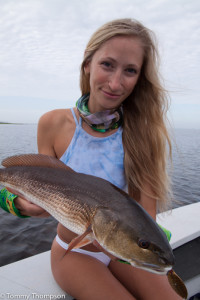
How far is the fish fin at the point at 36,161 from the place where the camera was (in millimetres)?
2188

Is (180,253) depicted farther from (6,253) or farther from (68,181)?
(6,253)

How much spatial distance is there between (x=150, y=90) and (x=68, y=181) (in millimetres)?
1593

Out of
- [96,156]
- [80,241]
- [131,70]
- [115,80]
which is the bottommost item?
[80,241]

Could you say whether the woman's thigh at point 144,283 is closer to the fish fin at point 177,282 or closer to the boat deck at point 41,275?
the boat deck at point 41,275

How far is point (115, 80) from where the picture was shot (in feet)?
7.87

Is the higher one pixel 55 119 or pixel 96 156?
pixel 55 119

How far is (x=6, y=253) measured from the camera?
573cm

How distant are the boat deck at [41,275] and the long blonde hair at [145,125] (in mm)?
1082

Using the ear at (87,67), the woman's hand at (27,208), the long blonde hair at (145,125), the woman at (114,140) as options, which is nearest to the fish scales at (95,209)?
the woman's hand at (27,208)

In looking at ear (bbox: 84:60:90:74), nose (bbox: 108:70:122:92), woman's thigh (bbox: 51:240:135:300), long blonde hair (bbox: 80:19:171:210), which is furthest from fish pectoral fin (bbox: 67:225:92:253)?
ear (bbox: 84:60:90:74)

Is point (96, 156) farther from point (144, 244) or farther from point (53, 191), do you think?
point (144, 244)

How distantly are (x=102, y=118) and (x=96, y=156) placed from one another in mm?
465

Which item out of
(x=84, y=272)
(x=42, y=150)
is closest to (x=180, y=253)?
(x=84, y=272)

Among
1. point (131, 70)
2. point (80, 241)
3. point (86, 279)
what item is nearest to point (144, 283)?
point (86, 279)
